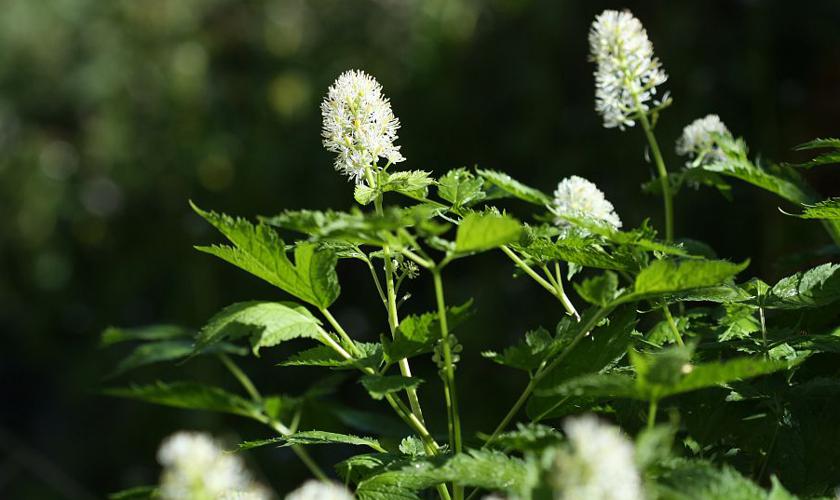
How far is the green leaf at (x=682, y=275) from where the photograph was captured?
0.66 m

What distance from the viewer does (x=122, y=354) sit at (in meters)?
4.18

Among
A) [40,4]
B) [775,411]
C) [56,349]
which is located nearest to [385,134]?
[775,411]

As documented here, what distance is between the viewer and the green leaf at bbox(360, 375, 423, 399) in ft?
2.25

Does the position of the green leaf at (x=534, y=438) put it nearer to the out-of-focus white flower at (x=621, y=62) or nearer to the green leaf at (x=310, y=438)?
the green leaf at (x=310, y=438)

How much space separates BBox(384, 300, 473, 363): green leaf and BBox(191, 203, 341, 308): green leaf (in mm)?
78

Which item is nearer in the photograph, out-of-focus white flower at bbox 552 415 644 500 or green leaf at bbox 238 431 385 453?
out-of-focus white flower at bbox 552 415 644 500

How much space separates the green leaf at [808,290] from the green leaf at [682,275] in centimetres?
16

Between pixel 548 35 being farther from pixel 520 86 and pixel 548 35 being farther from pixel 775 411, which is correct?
pixel 775 411

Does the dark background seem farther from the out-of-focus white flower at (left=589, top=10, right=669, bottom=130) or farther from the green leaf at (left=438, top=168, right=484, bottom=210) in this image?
the green leaf at (left=438, top=168, right=484, bottom=210)

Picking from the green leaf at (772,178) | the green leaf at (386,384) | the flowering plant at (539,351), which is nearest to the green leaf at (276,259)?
the flowering plant at (539,351)

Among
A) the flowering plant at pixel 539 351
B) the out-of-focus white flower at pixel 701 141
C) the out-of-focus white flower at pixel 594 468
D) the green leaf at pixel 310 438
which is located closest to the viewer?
the out-of-focus white flower at pixel 594 468

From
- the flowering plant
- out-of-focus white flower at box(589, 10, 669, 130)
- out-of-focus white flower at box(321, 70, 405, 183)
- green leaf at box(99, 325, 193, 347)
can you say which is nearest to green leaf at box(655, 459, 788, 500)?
the flowering plant

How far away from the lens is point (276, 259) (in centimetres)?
78

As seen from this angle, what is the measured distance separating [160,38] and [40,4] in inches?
64.7
